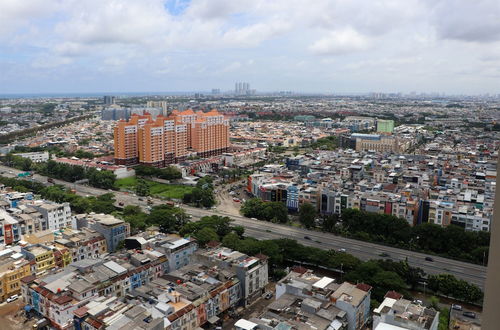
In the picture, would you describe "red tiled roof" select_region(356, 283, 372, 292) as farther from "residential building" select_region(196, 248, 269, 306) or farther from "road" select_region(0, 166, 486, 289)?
"road" select_region(0, 166, 486, 289)

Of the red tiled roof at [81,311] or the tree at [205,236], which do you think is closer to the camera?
the red tiled roof at [81,311]

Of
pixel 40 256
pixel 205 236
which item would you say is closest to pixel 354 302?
pixel 205 236

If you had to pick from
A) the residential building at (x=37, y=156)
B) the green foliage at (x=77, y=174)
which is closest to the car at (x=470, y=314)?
the green foliage at (x=77, y=174)

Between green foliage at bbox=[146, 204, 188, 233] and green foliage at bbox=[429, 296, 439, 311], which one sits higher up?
green foliage at bbox=[146, 204, 188, 233]

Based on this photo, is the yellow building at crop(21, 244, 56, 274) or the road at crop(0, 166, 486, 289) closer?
the yellow building at crop(21, 244, 56, 274)

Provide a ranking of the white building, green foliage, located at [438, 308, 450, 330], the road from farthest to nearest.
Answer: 1. the white building
2. the road
3. green foliage, located at [438, 308, 450, 330]

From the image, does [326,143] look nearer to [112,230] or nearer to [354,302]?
[112,230]

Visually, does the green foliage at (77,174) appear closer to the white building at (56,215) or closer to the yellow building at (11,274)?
the white building at (56,215)

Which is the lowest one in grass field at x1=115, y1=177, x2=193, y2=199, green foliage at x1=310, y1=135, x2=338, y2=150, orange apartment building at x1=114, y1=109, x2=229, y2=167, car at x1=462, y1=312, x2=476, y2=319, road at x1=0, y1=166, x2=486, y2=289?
car at x1=462, y1=312, x2=476, y2=319

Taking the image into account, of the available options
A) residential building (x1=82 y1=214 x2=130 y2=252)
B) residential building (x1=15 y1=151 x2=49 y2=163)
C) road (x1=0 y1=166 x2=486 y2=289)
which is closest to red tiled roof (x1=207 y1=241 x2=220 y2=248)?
road (x1=0 y1=166 x2=486 y2=289)
